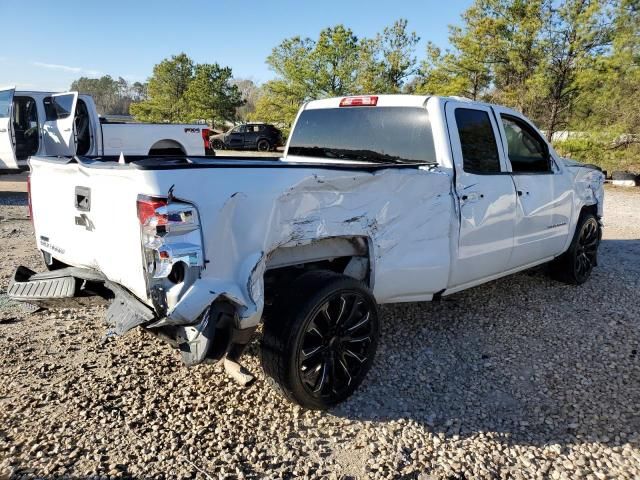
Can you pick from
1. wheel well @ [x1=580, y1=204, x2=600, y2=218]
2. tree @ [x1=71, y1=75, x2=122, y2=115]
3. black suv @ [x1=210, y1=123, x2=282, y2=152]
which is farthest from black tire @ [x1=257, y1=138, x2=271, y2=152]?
tree @ [x1=71, y1=75, x2=122, y2=115]

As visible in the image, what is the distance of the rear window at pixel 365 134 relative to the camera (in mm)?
4008

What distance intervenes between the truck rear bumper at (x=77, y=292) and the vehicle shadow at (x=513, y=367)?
144cm

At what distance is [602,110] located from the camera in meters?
18.4

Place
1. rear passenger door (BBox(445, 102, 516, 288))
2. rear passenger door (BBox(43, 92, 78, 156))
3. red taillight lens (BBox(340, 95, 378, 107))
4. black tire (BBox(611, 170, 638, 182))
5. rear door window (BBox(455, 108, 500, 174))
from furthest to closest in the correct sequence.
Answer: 1. black tire (BBox(611, 170, 638, 182))
2. rear passenger door (BBox(43, 92, 78, 156))
3. red taillight lens (BBox(340, 95, 378, 107))
4. rear door window (BBox(455, 108, 500, 174))
5. rear passenger door (BBox(445, 102, 516, 288))

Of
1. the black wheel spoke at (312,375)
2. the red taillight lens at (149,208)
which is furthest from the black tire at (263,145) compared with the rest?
the red taillight lens at (149,208)

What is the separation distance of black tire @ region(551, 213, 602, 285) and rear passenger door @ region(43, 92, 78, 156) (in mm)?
9131

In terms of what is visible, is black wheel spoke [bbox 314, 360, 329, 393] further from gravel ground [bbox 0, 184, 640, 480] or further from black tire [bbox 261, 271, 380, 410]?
gravel ground [bbox 0, 184, 640, 480]

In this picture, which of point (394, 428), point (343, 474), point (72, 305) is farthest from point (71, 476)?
point (394, 428)

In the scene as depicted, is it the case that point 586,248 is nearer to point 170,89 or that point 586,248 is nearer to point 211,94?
point 211,94

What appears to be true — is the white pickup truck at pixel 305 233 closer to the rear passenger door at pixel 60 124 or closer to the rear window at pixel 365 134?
the rear window at pixel 365 134

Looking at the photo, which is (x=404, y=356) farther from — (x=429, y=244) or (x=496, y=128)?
(x=496, y=128)

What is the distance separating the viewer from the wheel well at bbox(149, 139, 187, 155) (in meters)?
11.7

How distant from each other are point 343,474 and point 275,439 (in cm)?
45

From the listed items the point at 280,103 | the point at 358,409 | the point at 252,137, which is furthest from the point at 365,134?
the point at 280,103
